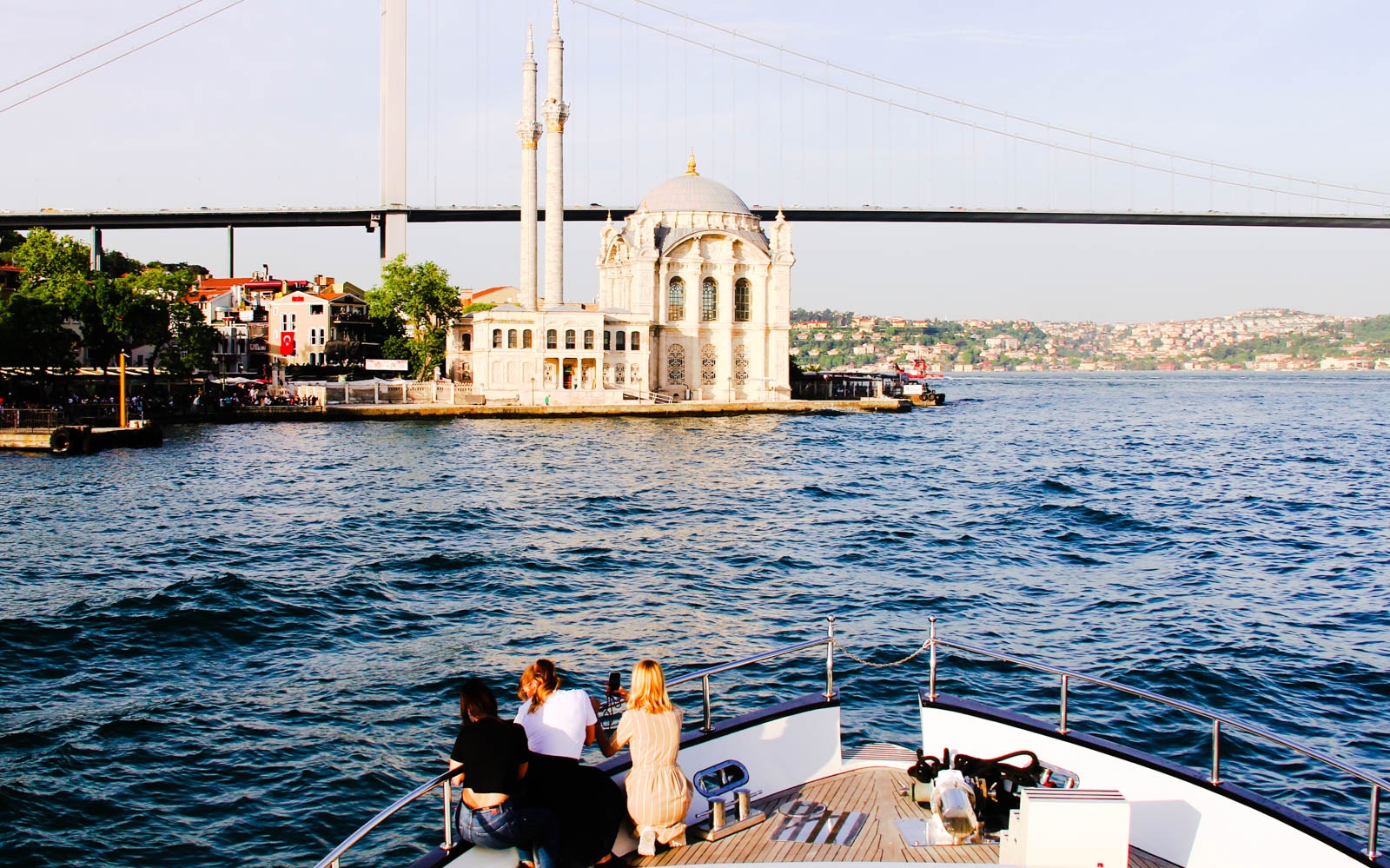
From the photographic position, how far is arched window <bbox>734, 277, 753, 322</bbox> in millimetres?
67188

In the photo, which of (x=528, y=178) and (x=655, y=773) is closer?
(x=655, y=773)

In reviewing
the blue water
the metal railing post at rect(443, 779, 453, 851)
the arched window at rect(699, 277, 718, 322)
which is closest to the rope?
→ the blue water

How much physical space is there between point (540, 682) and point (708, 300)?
203ft

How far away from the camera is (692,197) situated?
68562 mm

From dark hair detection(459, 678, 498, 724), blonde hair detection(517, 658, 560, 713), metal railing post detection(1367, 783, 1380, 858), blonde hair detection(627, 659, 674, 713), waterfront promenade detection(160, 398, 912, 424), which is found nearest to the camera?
metal railing post detection(1367, 783, 1380, 858)

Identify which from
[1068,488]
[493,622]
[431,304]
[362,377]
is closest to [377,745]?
[493,622]

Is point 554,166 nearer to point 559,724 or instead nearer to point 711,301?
point 711,301

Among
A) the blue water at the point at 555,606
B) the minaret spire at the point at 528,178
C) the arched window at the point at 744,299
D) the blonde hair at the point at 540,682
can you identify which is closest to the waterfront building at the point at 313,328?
the minaret spire at the point at 528,178

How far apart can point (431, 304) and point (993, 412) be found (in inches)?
1356

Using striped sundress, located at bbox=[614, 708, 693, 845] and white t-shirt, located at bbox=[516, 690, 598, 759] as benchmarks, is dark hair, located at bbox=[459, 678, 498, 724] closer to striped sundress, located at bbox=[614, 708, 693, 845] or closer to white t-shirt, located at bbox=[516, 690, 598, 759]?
white t-shirt, located at bbox=[516, 690, 598, 759]

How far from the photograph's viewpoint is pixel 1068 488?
3039 cm

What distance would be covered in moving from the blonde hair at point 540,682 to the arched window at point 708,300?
6150 cm

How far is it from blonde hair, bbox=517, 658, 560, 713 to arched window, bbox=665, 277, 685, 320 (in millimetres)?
61077

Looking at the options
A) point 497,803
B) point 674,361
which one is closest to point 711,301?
point 674,361
